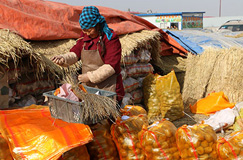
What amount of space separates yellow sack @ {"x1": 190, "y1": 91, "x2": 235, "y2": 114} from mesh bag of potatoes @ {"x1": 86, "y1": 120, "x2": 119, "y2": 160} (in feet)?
9.86

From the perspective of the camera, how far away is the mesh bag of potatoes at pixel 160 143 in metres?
2.37

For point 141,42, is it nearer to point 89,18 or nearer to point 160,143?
point 89,18

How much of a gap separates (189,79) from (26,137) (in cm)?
452

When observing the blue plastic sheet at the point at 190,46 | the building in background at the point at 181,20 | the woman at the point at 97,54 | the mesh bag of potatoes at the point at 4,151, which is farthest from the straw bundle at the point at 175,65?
the building in background at the point at 181,20

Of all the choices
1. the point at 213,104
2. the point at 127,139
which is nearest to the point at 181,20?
the point at 213,104

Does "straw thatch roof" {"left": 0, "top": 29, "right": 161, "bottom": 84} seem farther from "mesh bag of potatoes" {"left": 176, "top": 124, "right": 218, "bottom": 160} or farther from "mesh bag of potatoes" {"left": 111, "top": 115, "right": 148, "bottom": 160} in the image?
"mesh bag of potatoes" {"left": 176, "top": 124, "right": 218, "bottom": 160}

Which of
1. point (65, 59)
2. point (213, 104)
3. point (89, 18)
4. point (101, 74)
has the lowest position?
point (213, 104)

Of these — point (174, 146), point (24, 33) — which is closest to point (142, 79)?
point (24, 33)

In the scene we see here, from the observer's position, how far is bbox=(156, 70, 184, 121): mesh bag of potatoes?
487cm

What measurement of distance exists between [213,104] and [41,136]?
148 inches

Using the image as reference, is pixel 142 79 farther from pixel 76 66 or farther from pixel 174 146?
pixel 174 146

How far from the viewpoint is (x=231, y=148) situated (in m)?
2.23

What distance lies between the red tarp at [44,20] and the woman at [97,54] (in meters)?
1.18

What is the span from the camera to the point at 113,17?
557cm
